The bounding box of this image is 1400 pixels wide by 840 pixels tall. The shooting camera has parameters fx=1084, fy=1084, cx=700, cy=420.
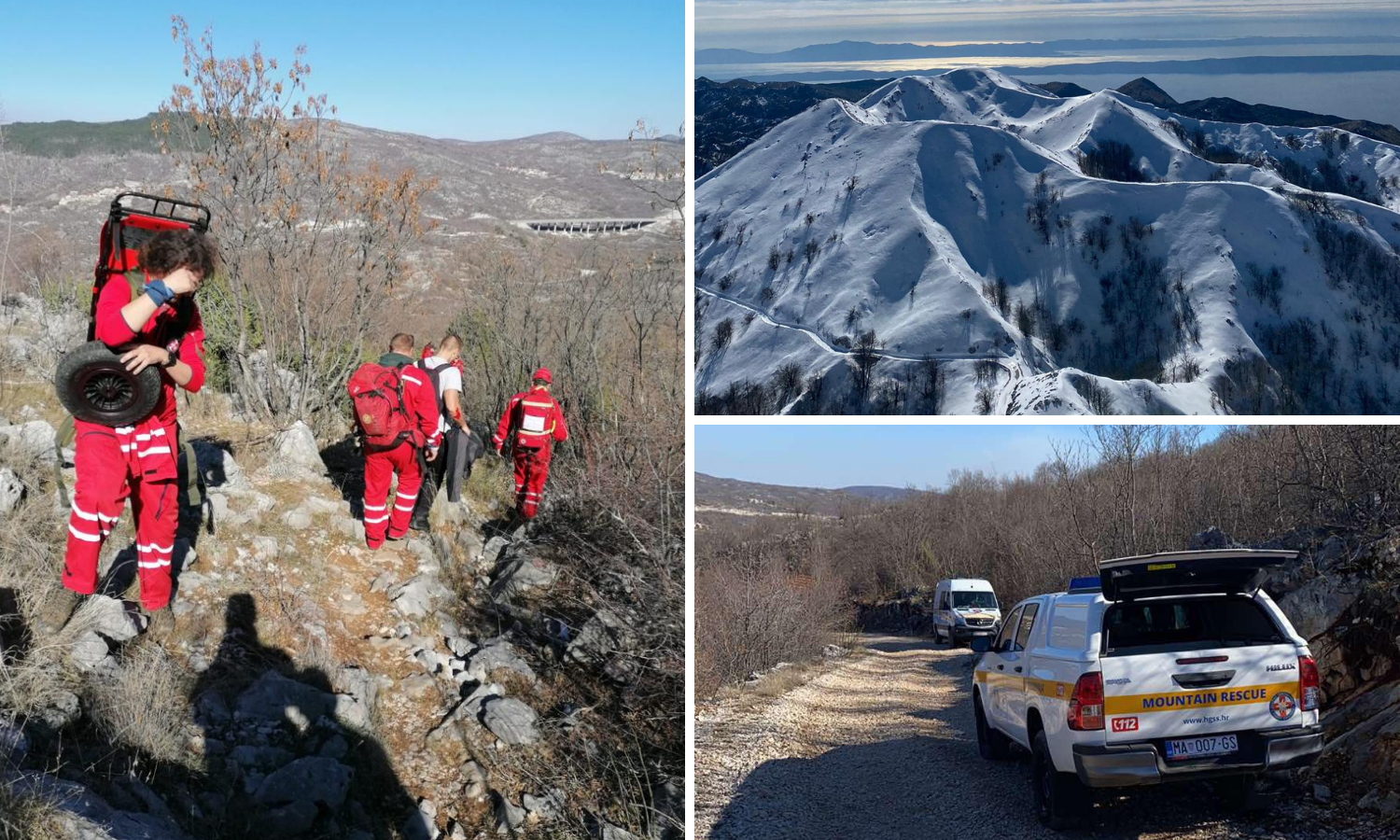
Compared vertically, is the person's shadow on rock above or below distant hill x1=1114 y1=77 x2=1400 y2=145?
below

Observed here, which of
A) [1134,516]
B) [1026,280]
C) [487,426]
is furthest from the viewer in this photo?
[487,426]

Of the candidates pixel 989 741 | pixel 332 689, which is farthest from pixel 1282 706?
pixel 332 689

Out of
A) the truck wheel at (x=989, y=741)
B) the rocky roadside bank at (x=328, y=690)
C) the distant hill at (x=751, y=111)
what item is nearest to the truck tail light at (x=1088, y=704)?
the truck wheel at (x=989, y=741)

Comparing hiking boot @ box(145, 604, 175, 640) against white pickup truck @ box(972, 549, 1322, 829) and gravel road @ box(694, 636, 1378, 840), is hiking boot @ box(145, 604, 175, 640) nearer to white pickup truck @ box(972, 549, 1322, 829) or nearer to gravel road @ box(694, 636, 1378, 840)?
gravel road @ box(694, 636, 1378, 840)

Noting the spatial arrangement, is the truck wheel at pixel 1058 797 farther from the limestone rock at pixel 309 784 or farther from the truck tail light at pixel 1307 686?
the limestone rock at pixel 309 784

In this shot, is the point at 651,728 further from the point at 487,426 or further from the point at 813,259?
the point at 487,426

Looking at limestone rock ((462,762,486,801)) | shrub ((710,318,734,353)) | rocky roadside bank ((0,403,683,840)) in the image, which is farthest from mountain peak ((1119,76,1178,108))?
limestone rock ((462,762,486,801))

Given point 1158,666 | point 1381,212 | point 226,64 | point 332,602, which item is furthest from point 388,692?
point 226,64
